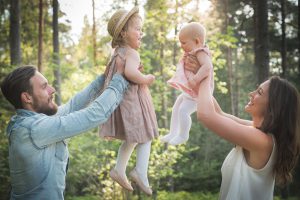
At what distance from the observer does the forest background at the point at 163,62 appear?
25.9 ft

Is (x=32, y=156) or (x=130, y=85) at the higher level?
(x=130, y=85)

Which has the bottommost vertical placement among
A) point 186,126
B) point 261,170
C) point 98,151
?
point 98,151

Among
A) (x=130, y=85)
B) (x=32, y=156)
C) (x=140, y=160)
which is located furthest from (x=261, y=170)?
(x=32, y=156)

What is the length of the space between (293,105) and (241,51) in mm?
14508

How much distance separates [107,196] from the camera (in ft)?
31.4

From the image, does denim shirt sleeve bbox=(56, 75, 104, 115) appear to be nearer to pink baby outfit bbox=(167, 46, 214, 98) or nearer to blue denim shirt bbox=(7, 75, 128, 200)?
blue denim shirt bbox=(7, 75, 128, 200)

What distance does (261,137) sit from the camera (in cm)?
242

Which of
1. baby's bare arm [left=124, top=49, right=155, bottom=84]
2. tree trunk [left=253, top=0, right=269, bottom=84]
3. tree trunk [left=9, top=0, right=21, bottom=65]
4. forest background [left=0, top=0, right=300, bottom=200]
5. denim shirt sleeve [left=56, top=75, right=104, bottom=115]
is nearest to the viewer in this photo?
baby's bare arm [left=124, top=49, right=155, bottom=84]

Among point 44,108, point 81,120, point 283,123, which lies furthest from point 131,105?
point 283,123

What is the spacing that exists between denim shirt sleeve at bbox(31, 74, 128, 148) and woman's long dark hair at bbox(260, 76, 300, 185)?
3.22 ft

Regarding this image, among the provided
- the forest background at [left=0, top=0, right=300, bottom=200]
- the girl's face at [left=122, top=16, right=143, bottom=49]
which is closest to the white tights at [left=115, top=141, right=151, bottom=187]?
the girl's face at [left=122, top=16, right=143, bottom=49]

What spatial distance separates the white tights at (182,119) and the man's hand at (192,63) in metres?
0.23

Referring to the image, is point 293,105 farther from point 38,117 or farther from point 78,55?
point 78,55

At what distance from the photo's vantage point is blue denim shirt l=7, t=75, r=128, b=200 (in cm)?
242
